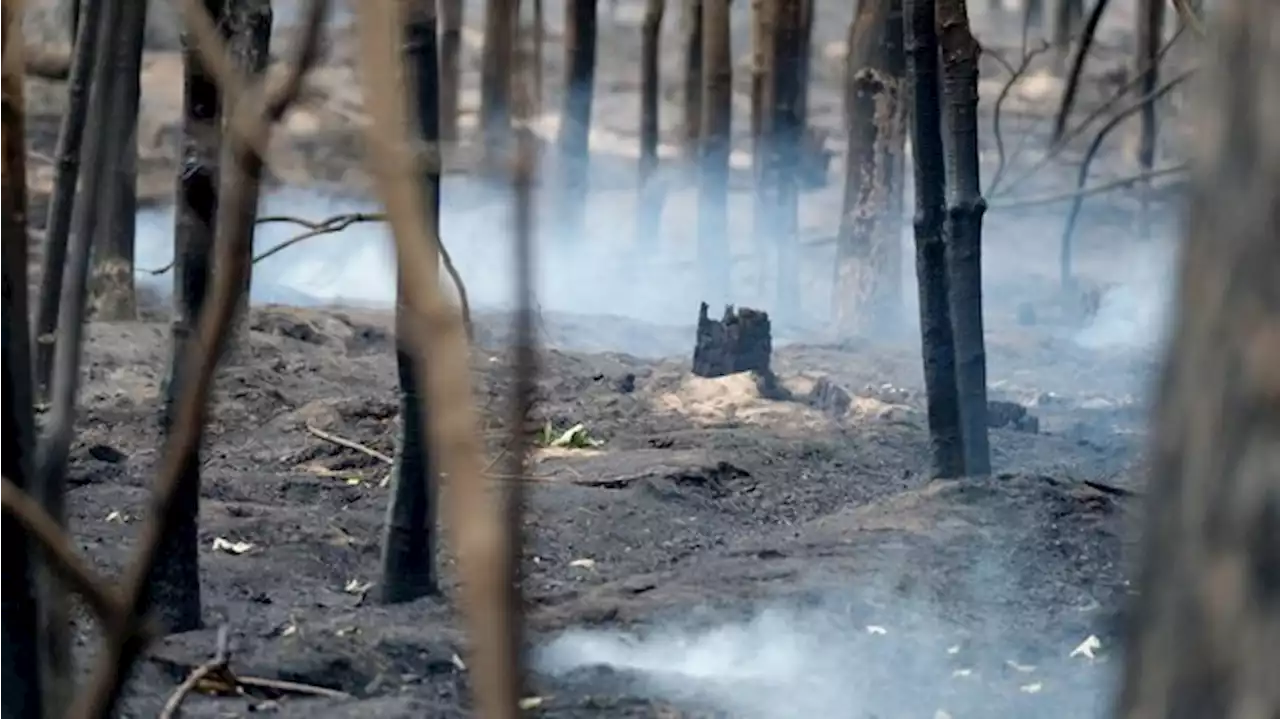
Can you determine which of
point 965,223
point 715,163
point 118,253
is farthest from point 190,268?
point 715,163

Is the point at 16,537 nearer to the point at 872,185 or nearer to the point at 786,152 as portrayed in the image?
the point at 872,185

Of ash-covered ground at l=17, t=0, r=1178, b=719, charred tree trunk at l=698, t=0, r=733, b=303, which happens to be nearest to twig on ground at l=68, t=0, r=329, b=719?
ash-covered ground at l=17, t=0, r=1178, b=719

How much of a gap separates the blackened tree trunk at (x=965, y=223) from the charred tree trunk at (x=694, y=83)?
9263 mm

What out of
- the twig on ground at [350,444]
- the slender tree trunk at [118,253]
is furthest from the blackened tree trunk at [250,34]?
the slender tree trunk at [118,253]

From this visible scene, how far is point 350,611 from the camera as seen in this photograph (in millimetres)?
A: 4910

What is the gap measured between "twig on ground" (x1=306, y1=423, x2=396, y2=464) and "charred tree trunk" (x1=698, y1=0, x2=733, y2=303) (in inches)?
274

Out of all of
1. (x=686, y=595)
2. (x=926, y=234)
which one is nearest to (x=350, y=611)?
(x=686, y=595)

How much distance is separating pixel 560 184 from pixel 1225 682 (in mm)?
15806

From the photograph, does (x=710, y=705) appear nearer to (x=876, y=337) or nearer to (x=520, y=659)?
(x=520, y=659)

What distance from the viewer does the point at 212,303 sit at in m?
1.38

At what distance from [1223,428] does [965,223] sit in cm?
524

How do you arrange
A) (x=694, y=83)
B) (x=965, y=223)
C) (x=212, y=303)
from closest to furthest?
(x=212, y=303)
(x=965, y=223)
(x=694, y=83)

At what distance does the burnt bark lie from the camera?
51.4 feet

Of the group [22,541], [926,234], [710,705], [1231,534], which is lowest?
[710,705]
